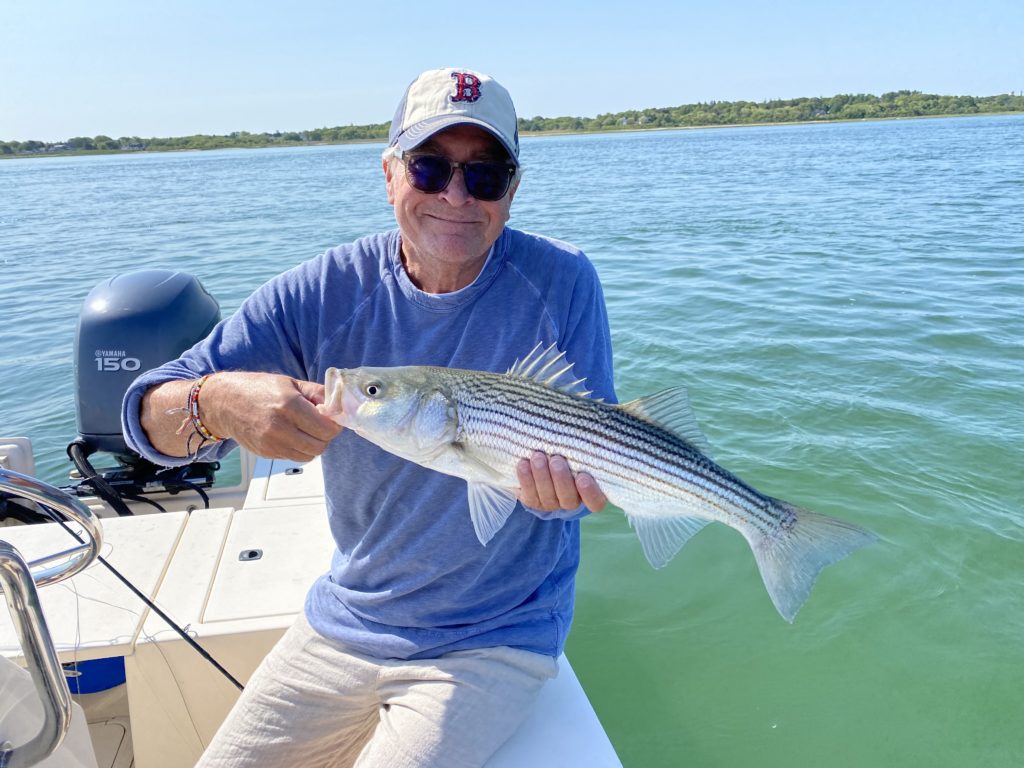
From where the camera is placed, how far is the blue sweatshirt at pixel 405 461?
2939 millimetres

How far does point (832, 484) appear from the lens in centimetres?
700

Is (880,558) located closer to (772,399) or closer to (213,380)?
(772,399)

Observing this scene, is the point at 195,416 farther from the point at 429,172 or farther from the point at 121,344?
the point at 121,344

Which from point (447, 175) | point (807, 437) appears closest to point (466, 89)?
point (447, 175)

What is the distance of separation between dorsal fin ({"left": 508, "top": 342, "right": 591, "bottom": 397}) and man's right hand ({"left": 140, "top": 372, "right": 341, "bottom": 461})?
2.44ft

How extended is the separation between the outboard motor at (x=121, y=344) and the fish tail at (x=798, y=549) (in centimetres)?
386

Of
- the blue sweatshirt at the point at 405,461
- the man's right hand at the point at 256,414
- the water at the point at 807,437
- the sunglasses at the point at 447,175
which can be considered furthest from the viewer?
the water at the point at 807,437

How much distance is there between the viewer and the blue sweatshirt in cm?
294

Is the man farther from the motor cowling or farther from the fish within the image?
the motor cowling

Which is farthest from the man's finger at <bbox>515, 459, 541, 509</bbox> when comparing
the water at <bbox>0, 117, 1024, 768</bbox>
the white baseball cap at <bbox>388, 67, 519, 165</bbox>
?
the water at <bbox>0, 117, 1024, 768</bbox>

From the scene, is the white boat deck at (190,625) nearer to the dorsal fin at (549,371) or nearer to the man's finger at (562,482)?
the man's finger at (562,482)

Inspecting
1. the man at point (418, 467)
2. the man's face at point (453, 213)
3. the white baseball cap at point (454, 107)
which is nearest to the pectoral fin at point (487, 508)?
the man at point (418, 467)

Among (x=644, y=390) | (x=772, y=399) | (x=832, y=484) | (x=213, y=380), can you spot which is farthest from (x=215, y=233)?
(x=213, y=380)

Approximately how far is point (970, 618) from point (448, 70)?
5.19 metres
